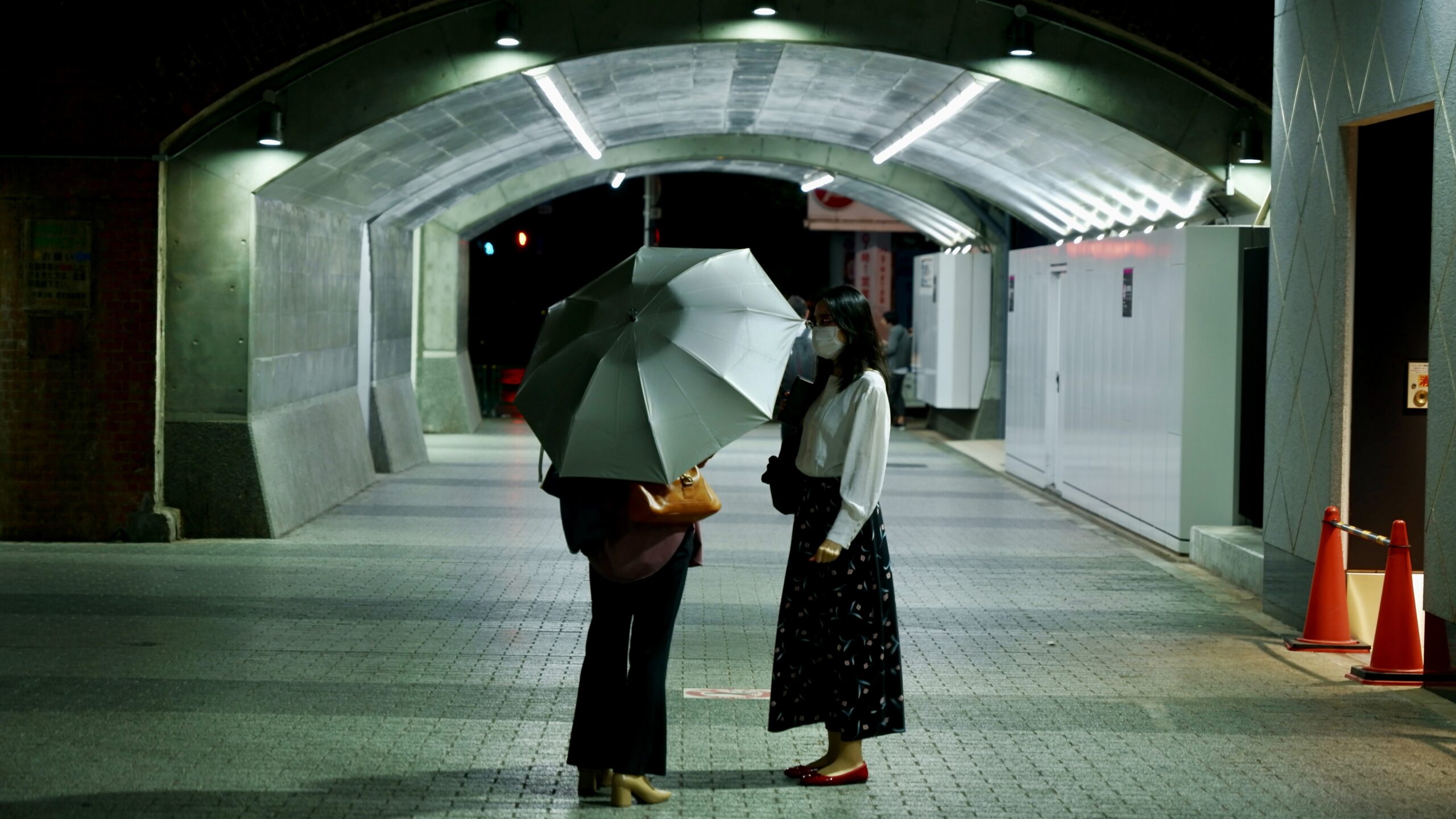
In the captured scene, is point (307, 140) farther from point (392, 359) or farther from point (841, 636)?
point (841, 636)

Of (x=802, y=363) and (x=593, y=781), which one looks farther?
(x=802, y=363)

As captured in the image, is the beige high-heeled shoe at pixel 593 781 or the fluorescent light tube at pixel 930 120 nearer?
the beige high-heeled shoe at pixel 593 781

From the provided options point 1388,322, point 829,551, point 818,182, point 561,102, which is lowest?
point 829,551

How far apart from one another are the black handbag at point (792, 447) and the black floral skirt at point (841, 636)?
0.06m

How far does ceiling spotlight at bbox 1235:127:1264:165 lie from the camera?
12.5m

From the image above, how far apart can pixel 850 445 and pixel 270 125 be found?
7732 mm

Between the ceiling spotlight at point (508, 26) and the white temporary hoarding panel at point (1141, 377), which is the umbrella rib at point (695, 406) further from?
the white temporary hoarding panel at point (1141, 377)

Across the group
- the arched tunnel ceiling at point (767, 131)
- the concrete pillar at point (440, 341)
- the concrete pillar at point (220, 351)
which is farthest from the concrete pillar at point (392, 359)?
the concrete pillar at point (220, 351)

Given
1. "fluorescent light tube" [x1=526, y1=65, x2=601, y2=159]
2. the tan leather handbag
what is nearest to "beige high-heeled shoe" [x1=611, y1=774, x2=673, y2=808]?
the tan leather handbag

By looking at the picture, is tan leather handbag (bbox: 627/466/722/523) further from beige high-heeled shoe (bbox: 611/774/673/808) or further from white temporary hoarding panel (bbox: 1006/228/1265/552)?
white temporary hoarding panel (bbox: 1006/228/1265/552)

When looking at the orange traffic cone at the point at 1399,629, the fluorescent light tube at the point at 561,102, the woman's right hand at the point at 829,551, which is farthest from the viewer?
the fluorescent light tube at the point at 561,102

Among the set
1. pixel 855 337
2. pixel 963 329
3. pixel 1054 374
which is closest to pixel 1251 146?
pixel 1054 374

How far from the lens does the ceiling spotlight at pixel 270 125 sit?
1205 centimetres

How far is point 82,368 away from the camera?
1188cm
